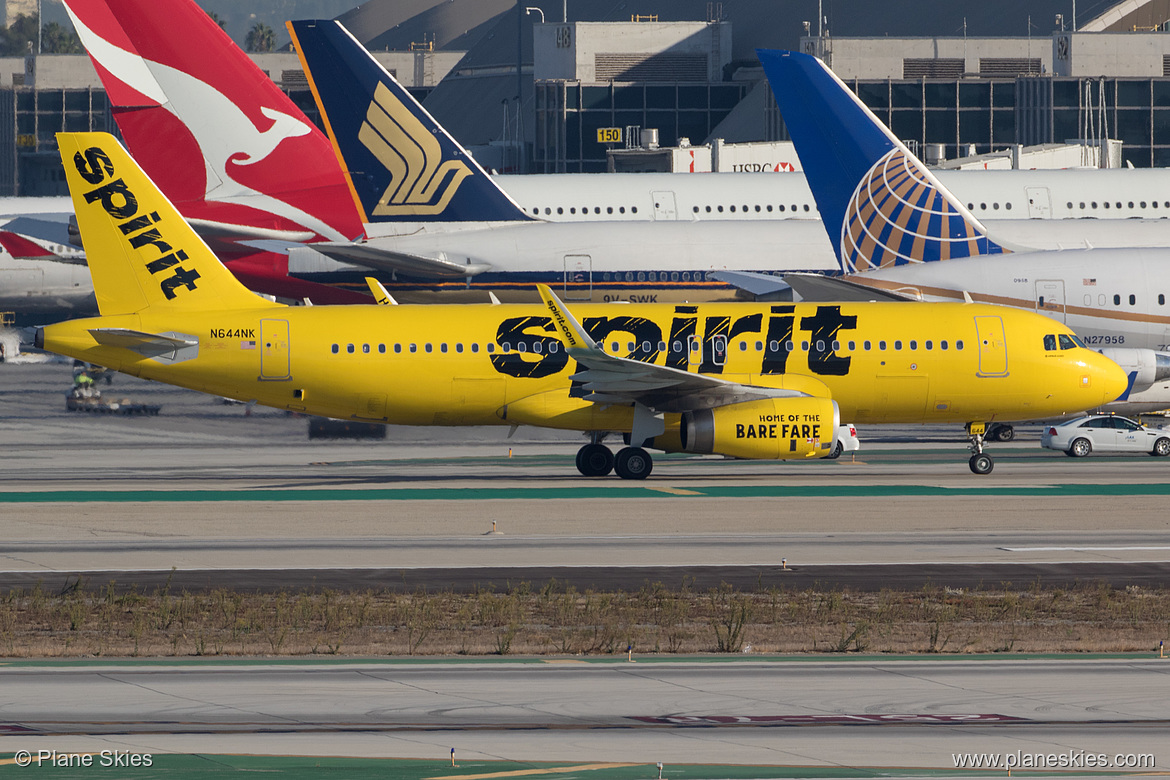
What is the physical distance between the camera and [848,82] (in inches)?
4405

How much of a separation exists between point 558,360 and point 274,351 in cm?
683

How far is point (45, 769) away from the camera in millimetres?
14523

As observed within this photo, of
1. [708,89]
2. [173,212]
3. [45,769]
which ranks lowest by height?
[45,769]

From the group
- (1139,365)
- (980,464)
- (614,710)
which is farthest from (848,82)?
(614,710)

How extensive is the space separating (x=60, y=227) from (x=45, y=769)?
65967 mm

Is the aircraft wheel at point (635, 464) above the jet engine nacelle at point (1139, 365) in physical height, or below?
below

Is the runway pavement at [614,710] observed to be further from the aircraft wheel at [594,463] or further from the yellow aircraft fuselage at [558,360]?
the aircraft wheel at [594,463]

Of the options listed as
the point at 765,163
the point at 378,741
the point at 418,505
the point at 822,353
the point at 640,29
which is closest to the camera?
the point at 378,741

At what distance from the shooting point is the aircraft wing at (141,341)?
124 feet

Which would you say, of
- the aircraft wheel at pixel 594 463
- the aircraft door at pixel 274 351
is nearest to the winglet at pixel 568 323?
the aircraft wheel at pixel 594 463

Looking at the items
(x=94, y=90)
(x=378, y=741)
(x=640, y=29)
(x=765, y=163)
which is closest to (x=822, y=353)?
(x=378, y=741)

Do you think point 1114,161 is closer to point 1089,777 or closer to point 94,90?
point 1089,777

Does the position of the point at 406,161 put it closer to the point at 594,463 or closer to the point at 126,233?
the point at 126,233

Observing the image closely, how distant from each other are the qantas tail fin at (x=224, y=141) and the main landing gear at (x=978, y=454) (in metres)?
24.7
